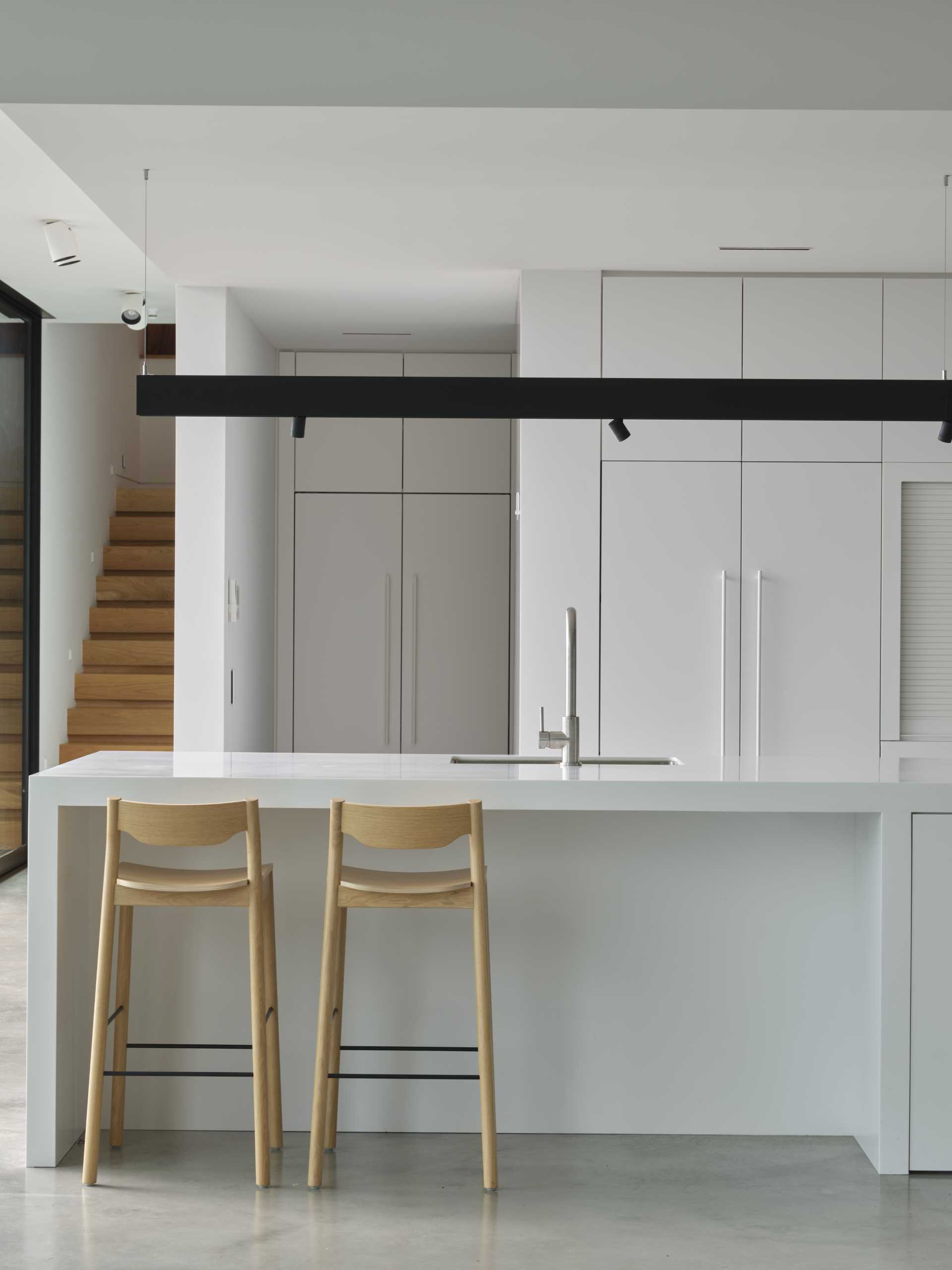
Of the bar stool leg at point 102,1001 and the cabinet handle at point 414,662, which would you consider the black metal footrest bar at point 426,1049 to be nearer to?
the bar stool leg at point 102,1001

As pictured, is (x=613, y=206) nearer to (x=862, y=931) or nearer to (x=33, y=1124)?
(x=862, y=931)

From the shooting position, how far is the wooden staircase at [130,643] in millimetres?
7668

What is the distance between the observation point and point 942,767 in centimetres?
351

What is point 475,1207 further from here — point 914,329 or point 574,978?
point 914,329

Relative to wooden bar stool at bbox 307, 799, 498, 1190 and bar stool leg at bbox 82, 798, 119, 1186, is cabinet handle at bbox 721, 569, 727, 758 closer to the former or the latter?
wooden bar stool at bbox 307, 799, 498, 1190

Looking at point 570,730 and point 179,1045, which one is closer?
point 179,1045

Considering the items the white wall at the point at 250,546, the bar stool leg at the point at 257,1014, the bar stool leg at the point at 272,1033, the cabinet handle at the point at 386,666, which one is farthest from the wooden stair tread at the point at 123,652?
the bar stool leg at the point at 257,1014

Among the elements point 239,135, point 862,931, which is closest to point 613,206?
point 239,135

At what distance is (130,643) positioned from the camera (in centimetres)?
804

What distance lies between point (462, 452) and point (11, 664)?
254 centimetres

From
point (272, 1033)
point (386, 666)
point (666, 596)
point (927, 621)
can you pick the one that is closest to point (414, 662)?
point (386, 666)

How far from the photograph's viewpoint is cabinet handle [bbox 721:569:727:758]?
504 cm

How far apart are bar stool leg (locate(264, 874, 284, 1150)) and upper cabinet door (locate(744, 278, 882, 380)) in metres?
3.02

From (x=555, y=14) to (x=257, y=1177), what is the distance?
2.98 metres
